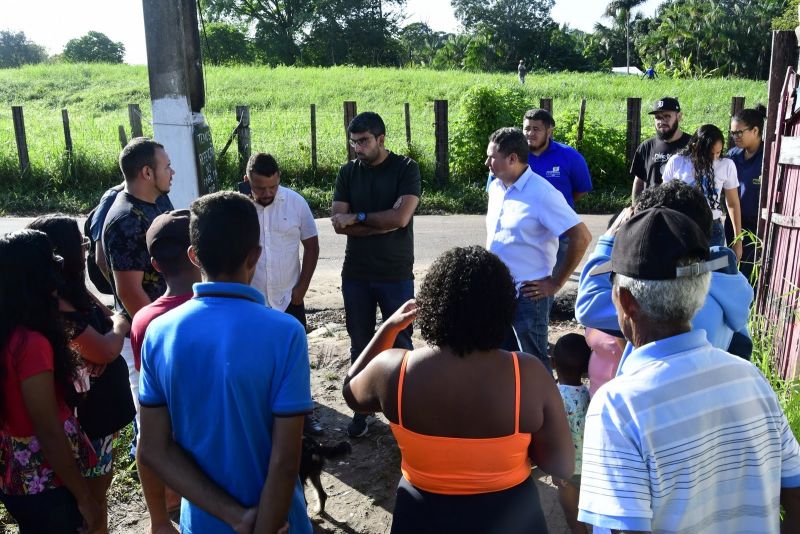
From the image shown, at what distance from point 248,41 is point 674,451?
60.6 m

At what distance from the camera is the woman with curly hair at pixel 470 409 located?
2.14 metres

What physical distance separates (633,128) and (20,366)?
12748mm

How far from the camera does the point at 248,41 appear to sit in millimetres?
58125

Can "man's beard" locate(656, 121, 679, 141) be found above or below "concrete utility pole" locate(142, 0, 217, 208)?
below

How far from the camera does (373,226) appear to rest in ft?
15.2

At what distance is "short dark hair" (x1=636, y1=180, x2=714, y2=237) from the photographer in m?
2.49

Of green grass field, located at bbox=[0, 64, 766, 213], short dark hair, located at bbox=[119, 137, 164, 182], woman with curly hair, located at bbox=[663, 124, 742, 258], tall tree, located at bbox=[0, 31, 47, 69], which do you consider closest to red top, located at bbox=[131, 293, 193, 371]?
short dark hair, located at bbox=[119, 137, 164, 182]

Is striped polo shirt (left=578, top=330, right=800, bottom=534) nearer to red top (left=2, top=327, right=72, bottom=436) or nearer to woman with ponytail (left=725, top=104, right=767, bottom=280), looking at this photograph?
red top (left=2, top=327, right=72, bottom=436)

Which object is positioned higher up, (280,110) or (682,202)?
(280,110)

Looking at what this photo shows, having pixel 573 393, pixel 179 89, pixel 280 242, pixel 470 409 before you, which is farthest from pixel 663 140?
pixel 470 409

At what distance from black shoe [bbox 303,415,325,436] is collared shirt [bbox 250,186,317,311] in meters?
0.73

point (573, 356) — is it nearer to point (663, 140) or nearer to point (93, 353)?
point (93, 353)

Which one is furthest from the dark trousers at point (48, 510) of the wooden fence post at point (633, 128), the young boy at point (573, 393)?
the wooden fence post at point (633, 128)

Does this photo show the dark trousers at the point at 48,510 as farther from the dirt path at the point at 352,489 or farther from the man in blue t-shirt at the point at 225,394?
the dirt path at the point at 352,489
